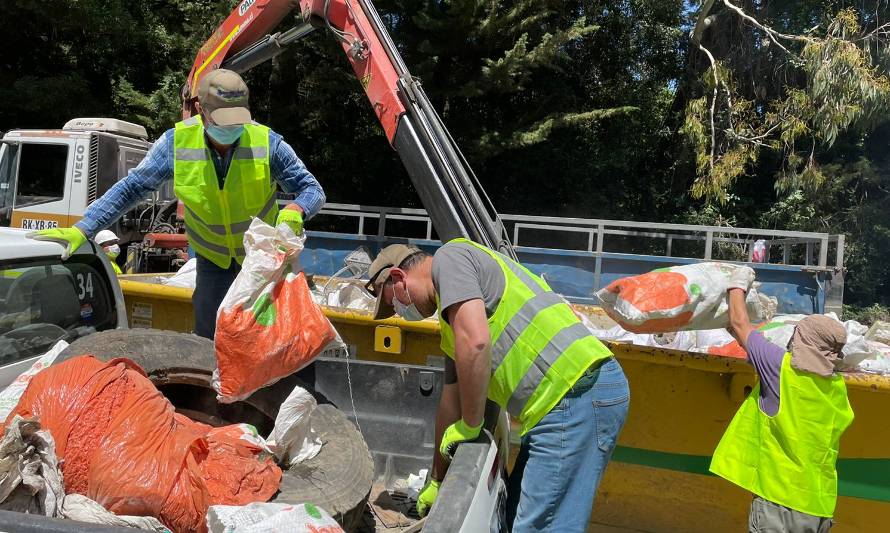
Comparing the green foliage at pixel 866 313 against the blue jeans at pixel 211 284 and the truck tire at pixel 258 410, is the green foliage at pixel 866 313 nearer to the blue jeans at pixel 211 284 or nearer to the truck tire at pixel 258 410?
the blue jeans at pixel 211 284

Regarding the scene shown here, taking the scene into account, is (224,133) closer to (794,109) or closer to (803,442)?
(803,442)

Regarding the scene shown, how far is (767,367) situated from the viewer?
281 cm

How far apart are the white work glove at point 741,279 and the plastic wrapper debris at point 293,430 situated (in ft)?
6.33

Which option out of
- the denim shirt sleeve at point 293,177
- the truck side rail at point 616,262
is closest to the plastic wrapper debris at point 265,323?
the denim shirt sleeve at point 293,177

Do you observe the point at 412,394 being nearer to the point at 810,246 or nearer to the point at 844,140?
the point at 810,246

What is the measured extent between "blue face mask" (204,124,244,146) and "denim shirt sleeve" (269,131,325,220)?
18 cm

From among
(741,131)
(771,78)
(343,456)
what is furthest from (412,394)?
(771,78)

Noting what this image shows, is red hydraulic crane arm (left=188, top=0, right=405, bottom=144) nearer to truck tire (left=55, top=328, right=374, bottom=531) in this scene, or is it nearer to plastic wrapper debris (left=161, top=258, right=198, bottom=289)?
plastic wrapper debris (left=161, top=258, right=198, bottom=289)

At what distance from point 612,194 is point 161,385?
1333 cm

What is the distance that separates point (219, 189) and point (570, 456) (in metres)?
2.01

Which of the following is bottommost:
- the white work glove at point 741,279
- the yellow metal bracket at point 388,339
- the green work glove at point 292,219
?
the yellow metal bracket at point 388,339

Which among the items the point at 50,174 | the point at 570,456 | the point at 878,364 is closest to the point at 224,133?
the point at 570,456

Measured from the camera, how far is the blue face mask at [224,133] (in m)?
3.06

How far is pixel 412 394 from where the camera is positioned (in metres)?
2.88
